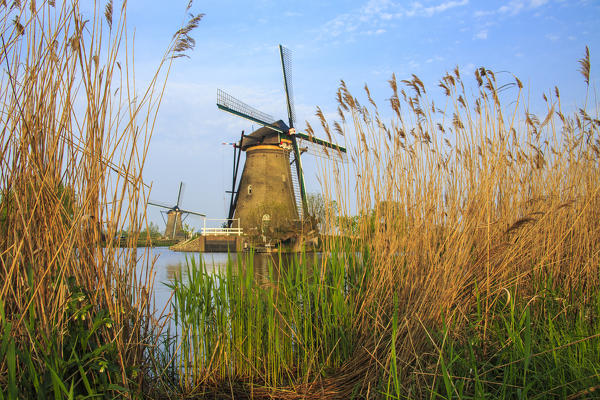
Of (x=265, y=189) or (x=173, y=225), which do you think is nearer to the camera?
(x=265, y=189)

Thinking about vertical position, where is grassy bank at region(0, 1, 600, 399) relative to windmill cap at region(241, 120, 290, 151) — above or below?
below

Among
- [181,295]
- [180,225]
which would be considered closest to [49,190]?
[181,295]

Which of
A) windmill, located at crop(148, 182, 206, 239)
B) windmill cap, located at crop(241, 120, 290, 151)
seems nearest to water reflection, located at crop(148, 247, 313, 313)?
windmill cap, located at crop(241, 120, 290, 151)

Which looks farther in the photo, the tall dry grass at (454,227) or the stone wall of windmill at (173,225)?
the stone wall of windmill at (173,225)

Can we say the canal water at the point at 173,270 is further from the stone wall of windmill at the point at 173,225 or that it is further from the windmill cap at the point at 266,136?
the stone wall of windmill at the point at 173,225

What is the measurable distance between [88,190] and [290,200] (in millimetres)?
23234

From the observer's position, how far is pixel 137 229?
1898 mm

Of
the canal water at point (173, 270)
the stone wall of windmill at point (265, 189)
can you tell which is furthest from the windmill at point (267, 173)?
the canal water at point (173, 270)

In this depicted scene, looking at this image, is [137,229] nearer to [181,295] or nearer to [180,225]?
[181,295]

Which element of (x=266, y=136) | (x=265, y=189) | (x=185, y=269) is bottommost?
(x=185, y=269)

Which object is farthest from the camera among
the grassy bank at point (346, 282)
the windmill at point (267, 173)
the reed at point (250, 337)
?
the windmill at point (267, 173)

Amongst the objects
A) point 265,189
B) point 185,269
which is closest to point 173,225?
point 265,189

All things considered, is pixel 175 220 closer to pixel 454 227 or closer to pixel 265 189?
pixel 265 189

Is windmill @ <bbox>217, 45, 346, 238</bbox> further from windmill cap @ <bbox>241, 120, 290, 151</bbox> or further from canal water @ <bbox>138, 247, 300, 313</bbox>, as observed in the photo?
canal water @ <bbox>138, 247, 300, 313</bbox>
